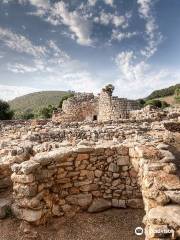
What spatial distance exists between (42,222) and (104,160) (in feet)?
5.87

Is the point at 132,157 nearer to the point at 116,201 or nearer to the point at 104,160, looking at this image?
the point at 104,160

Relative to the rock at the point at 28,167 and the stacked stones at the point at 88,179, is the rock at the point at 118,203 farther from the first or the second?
the rock at the point at 28,167

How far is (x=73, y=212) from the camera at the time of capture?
20.1ft

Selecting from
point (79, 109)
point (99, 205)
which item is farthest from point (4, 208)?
point (79, 109)

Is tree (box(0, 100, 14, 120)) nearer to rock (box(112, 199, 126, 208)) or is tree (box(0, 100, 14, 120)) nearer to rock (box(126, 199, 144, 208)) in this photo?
rock (box(112, 199, 126, 208))

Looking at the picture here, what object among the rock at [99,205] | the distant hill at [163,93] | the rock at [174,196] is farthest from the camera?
the distant hill at [163,93]

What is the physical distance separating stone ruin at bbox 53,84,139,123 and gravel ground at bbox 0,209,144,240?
588 inches

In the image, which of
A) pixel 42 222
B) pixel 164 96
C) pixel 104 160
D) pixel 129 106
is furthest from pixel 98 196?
pixel 164 96

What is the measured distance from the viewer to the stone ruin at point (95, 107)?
21.7 m

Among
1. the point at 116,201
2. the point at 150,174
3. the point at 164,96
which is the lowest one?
the point at 116,201

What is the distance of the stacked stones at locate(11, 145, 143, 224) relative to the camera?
237 inches

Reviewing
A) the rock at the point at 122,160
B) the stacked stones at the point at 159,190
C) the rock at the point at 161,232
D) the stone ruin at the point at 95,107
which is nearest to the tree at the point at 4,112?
the stone ruin at the point at 95,107

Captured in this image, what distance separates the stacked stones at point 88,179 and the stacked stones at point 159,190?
0.37m

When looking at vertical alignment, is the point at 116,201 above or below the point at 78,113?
below
